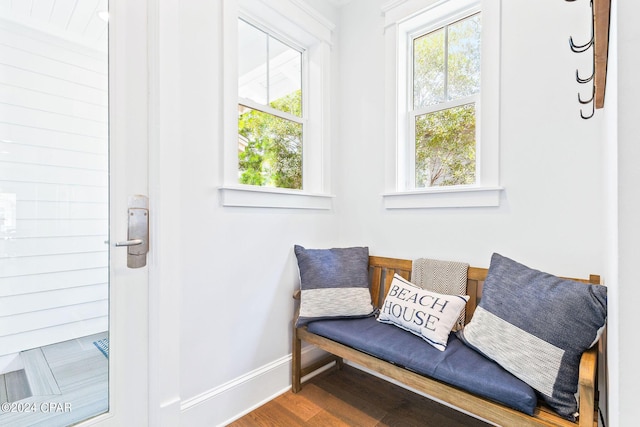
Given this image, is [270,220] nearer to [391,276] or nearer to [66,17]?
[391,276]

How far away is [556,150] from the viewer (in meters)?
1.49

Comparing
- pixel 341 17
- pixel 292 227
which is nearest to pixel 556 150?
pixel 292 227

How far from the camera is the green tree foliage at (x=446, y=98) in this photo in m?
1.88

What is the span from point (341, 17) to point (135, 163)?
1.91 m

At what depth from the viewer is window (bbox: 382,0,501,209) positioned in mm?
1693

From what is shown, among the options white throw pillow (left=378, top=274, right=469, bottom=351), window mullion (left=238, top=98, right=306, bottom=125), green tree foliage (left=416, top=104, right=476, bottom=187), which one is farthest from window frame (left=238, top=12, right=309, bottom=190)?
white throw pillow (left=378, top=274, right=469, bottom=351)

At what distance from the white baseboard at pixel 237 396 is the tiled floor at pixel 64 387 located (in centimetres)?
38

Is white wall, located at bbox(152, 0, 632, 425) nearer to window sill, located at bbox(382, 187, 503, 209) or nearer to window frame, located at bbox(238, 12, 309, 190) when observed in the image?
window sill, located at bbox(382, 187, 503, 209)

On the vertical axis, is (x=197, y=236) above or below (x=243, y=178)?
below

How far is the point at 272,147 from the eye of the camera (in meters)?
2.08

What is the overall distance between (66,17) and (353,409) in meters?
2.30

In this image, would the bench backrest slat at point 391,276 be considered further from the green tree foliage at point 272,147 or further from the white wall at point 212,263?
the green tree foliage at point 272,147

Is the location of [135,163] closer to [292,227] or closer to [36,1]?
[36,1]

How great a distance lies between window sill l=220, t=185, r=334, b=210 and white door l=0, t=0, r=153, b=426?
1.39 feet
